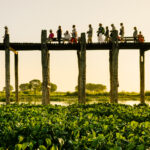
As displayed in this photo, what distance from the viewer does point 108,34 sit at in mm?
18203

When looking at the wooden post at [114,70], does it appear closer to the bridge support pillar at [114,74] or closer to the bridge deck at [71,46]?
the bridge support pillar at [114,74]

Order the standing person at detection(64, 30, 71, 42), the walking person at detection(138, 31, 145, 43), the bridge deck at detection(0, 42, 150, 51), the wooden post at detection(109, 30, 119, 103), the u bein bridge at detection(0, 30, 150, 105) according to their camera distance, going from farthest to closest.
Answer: the walking person at detection(138, 31, 145, 43) → the standing person at detection(64, 30, 71, 42) → the bridge deck at detection(0, 42, 150, 51) → the wooden post at detection(109, 30, 119, 103) → the u bein bridge at detection(0, 30, 150, 105)

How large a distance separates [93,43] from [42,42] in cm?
318

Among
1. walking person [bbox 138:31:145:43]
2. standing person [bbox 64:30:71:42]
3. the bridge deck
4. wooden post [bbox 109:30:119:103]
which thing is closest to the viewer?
wooden post [bbox 109:30:119:103]

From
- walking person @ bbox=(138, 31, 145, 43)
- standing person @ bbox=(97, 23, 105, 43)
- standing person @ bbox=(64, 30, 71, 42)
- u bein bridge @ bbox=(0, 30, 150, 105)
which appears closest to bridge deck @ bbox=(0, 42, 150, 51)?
u bein bridge @ bbox=(0, 30, 150, 105)

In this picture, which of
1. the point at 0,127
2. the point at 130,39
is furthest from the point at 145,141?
the point at 130,39

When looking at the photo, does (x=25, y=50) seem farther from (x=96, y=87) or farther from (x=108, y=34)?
(x=96, y=87)

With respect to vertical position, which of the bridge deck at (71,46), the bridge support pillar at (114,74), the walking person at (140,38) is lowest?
the bridge support pillar at (114,74)

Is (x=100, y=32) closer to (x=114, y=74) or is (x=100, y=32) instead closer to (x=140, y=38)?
(x=140, y=38)

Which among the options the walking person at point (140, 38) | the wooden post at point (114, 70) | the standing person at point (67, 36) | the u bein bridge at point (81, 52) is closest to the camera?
the u bein bridge at point (81, 52)

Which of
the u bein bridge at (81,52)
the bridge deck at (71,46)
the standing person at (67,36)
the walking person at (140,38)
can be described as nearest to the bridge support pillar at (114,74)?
the u bein bridge at (81,52)

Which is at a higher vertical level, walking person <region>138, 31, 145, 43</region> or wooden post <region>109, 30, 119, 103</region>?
walking person <region>138, 31, 145, 43</region>

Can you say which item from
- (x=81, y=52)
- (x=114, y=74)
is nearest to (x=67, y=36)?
(x=81, y=52)

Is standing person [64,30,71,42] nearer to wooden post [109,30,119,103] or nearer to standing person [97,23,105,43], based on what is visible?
standing person [97,23,105,43]
